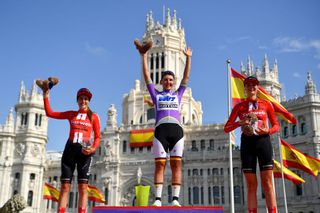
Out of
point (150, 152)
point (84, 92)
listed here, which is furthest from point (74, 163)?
point (150, 152)

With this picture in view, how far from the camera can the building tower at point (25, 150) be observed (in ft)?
180

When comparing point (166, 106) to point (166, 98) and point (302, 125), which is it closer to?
point (166, 98)

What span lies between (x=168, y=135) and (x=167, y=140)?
0.16m

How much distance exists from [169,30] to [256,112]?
179 feet

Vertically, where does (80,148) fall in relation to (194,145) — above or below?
below

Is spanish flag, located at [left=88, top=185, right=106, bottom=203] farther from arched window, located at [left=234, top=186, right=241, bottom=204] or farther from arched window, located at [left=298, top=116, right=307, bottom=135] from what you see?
arched window, located at [left=298, top=116, right=307, bottom=135]

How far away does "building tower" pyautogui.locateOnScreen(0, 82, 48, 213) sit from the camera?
180 feet

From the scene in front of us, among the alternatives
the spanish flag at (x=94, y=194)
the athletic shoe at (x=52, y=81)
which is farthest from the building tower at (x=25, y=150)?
the athletic shoe at (x=52, y=81)

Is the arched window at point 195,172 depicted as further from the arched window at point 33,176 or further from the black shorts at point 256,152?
the black shorts at point 256,152

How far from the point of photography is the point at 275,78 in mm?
52250

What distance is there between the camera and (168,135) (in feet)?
35.9

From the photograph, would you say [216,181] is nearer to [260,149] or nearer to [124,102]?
[124,102]

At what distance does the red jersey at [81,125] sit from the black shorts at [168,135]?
1.65 metres

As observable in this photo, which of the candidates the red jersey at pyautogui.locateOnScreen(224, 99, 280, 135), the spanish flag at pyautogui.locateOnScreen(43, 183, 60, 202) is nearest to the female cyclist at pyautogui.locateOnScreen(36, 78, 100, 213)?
the red jersey at pyautogui.locateOnScreen(224, 99, 280, 135)
